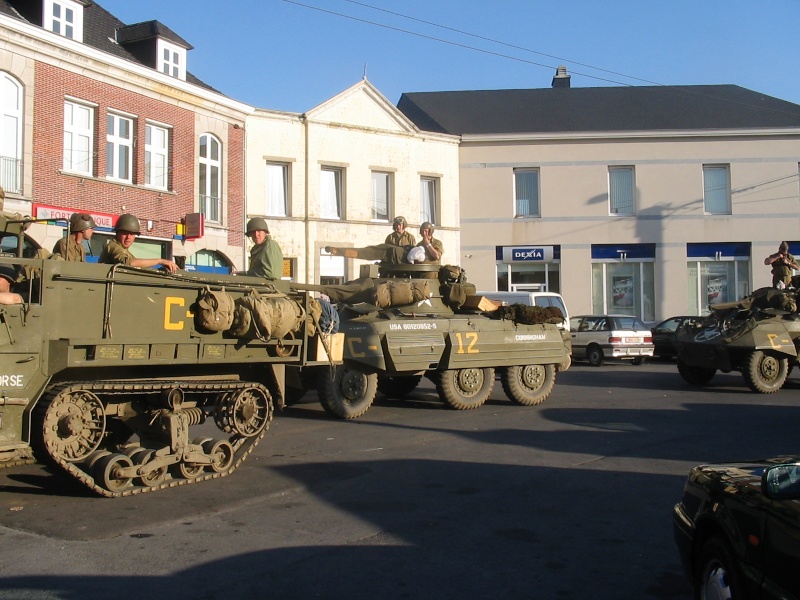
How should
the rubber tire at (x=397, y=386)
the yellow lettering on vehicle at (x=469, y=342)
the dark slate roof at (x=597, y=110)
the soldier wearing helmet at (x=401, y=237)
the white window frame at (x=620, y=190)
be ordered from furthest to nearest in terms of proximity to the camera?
the dark slate roof at (x=597, y=110) → the white window frame at (x=620, y=190) → the rubber tire at (x=397, y=386) → the soldier wearing helmet at (x=401, y=237) → the yellow lettering on vehicle at (x=469, y=342)

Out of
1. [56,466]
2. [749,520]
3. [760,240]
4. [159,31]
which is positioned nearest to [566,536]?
[749,520]

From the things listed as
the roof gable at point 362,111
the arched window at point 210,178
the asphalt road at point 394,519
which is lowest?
the asphalt road at point 394,519

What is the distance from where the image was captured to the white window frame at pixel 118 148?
21.8m

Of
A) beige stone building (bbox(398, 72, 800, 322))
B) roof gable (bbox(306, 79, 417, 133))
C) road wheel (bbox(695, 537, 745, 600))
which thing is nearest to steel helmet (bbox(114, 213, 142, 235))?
road wheel (bbox(695, 537, 745, 600))

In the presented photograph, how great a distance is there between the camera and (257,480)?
8141 mm

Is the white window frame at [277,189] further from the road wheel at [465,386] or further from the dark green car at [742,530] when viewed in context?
the dark green car at [742,530]

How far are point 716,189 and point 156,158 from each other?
19810 mm

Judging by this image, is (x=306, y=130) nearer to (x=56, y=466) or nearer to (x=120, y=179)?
(x=120, y=179)

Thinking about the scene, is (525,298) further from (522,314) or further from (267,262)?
(267,262)

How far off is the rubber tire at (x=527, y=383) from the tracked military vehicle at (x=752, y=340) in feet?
12.6

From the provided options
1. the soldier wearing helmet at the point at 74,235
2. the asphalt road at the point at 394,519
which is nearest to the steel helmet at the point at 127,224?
the soldier wearing helmet at the point at 74,235

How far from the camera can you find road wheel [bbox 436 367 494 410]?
43.8ft

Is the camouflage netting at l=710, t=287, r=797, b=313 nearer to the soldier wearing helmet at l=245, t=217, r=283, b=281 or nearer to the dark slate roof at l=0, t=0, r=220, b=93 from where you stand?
the soldier wearing helmet at l=245, t=217, r=283, b=281

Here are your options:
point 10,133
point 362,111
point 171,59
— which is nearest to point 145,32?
point 171,59
